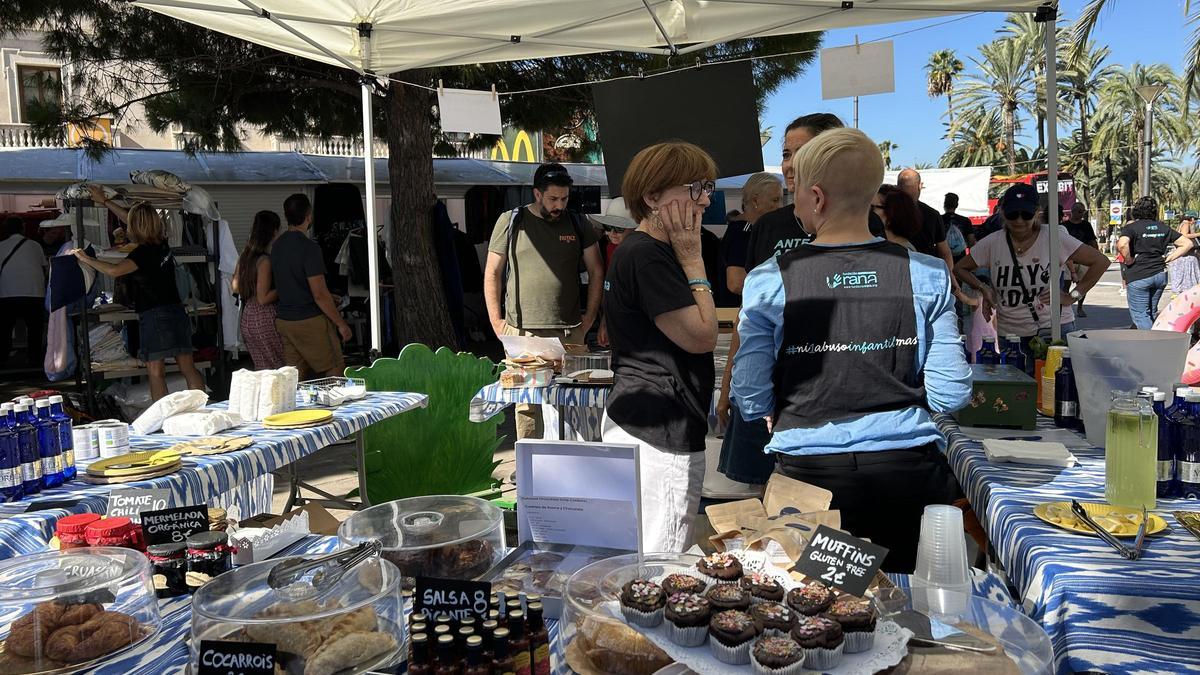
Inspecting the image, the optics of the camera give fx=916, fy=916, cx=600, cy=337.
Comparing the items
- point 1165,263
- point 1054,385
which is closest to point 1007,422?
point 1054,385

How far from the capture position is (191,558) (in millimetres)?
1800

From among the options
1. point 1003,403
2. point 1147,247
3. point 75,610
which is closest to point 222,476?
point 75,610

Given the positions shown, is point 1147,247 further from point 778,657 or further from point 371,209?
point 778,657

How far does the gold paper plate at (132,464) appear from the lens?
2623 mm

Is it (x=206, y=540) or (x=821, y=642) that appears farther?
(x=206, y=540)

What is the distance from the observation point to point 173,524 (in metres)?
1.88

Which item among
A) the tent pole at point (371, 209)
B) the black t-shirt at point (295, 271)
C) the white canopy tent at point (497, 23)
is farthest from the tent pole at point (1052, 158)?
the black t-shirt at point (295, 271)

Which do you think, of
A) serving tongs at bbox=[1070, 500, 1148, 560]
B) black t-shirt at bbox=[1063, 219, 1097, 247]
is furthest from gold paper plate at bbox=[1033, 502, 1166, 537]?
black t-shirt at bbox=[1063, 219, 1097, 247]

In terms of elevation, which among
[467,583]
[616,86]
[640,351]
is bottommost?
[467,583]

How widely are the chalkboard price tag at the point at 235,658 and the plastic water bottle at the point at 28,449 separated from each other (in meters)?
1.50

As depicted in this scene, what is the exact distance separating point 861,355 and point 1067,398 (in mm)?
946

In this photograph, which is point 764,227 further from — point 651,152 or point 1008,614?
point 1008,614

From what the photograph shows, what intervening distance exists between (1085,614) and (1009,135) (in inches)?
1802

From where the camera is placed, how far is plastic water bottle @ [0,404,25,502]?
2.33m
